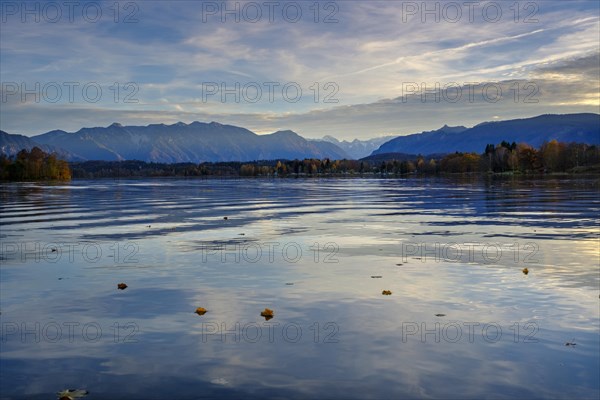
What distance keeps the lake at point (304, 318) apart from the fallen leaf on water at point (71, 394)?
0.16m

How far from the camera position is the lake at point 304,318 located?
9.21m

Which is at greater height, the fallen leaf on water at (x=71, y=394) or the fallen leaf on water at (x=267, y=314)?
the fallen leaf on water at (x=267, y=314)

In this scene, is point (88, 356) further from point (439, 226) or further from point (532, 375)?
point (439, 226)

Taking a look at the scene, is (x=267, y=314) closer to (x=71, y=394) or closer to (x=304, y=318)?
(x=304, y=318)

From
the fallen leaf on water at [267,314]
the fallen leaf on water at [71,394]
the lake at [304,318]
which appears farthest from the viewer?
the fallen leaf on water at [267,314]

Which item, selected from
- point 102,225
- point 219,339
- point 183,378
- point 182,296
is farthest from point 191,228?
point 183,378

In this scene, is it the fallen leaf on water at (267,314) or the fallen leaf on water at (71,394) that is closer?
the fallen leaf on water at (71,394)

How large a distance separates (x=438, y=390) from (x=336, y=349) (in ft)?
8.09

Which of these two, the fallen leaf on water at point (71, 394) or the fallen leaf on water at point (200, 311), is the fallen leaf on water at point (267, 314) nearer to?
the fallen leaf on water at point (200, 311)

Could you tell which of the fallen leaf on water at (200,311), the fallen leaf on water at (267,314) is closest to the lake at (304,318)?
the fallen leaf on water at (267,314)

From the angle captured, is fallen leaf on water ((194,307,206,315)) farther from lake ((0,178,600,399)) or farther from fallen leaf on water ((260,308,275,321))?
fallen leaf on water ((260,308,275,321))

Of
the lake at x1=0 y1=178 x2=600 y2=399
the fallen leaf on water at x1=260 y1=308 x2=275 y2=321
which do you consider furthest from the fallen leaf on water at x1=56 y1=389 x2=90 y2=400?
the fallen leaf on water at x1=260 y1=308 x2=275 y2=321

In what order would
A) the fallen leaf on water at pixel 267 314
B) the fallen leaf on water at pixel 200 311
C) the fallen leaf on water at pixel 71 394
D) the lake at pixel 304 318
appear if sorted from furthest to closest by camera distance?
the fallen leaf on water at pixel 200 311 → the fallen leaf on water at pixel 267 314 → the lake at pixel 304 318 → the fallen leaf on water at pixel 71 394

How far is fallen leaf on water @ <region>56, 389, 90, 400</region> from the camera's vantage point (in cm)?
856
